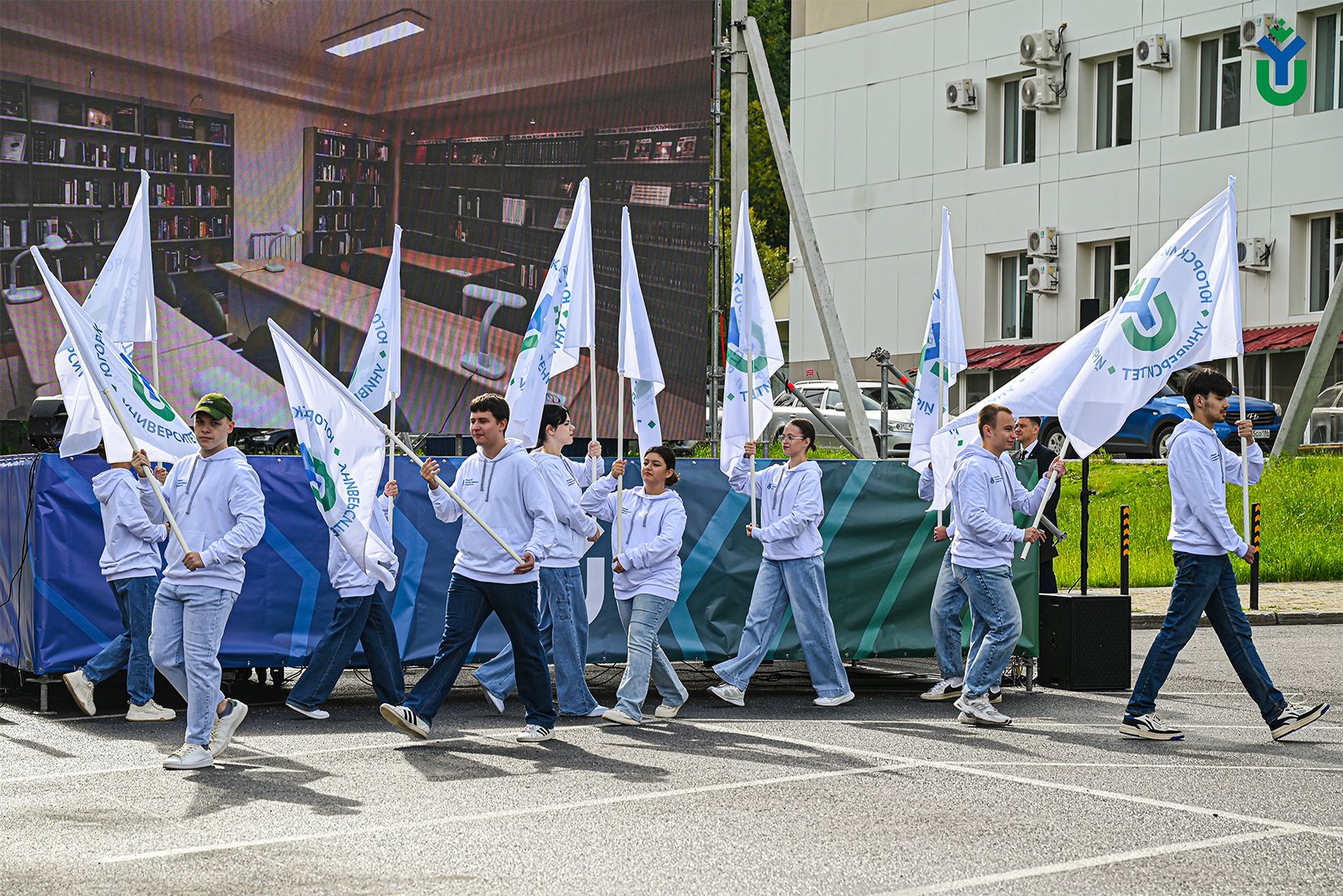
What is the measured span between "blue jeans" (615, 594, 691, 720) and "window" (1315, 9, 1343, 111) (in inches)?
1090

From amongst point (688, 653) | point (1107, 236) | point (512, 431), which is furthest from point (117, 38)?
point (1107, 236)

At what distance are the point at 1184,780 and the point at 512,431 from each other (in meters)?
4.93

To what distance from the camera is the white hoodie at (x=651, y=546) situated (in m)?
10.5

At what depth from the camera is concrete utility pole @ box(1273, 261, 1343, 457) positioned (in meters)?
25.6

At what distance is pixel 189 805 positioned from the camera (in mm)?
7605

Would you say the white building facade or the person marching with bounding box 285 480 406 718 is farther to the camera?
the white building facade

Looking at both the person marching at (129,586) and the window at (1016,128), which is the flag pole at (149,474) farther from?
the window at (1016,128)

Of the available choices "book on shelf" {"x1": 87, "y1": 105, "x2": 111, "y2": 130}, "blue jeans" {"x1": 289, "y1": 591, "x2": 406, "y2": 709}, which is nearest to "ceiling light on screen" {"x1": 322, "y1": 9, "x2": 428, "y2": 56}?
"book on shelf" {"x1": 87, "y1": 105, "x2": 111, "y2": 130}

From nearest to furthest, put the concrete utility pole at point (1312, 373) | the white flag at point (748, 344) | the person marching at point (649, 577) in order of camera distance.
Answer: the person marching at point (649, 577) → the white flag at point (748, 344) → the concrete utility pole at point (1312, 373)

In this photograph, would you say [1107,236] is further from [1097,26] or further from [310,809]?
[310,809]

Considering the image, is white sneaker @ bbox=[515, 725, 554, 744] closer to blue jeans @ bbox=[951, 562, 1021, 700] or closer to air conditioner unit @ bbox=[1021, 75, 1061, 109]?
blue jeans @ bbox=[951, 562, 1021, 700]

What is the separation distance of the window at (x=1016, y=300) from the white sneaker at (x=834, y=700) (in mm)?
29835

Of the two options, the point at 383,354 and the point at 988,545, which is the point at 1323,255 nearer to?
the point at 988,545

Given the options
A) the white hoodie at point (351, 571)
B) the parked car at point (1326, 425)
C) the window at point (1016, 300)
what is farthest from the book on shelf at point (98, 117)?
the window at point (1016, 300)
